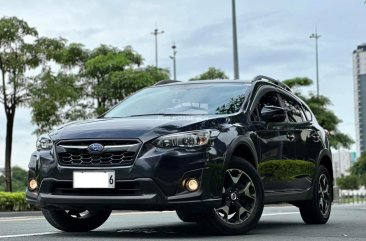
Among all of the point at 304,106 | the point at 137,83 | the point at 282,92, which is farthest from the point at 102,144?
the point at 137,83

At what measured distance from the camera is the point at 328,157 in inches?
376

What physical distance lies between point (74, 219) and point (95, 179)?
4.31 feet

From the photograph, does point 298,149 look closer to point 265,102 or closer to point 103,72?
point 265,102

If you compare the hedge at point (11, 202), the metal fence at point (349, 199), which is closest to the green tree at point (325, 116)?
the metal fence at point (349, 199)

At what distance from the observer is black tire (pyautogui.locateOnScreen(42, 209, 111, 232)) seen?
7.60 m

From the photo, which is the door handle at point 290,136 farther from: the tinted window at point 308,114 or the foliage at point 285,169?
the tinted window at point 308,114

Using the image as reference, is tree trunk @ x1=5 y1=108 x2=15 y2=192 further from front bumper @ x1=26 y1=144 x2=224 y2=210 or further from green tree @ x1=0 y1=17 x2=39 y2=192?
front bumper @ x1=26 y1=144 x2=224 y2=210

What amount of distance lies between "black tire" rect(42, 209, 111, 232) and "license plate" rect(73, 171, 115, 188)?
99 centimetres

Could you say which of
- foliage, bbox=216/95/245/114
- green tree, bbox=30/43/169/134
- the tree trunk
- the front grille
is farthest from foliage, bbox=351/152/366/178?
the front grille

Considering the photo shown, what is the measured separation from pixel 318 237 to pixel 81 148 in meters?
2.28

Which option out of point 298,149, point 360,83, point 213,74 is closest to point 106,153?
point 298,149

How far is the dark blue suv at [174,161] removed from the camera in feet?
21.5

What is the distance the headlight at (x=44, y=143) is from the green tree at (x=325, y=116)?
45658mm

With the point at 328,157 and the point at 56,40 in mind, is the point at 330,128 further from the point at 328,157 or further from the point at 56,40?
the point at 328,157
